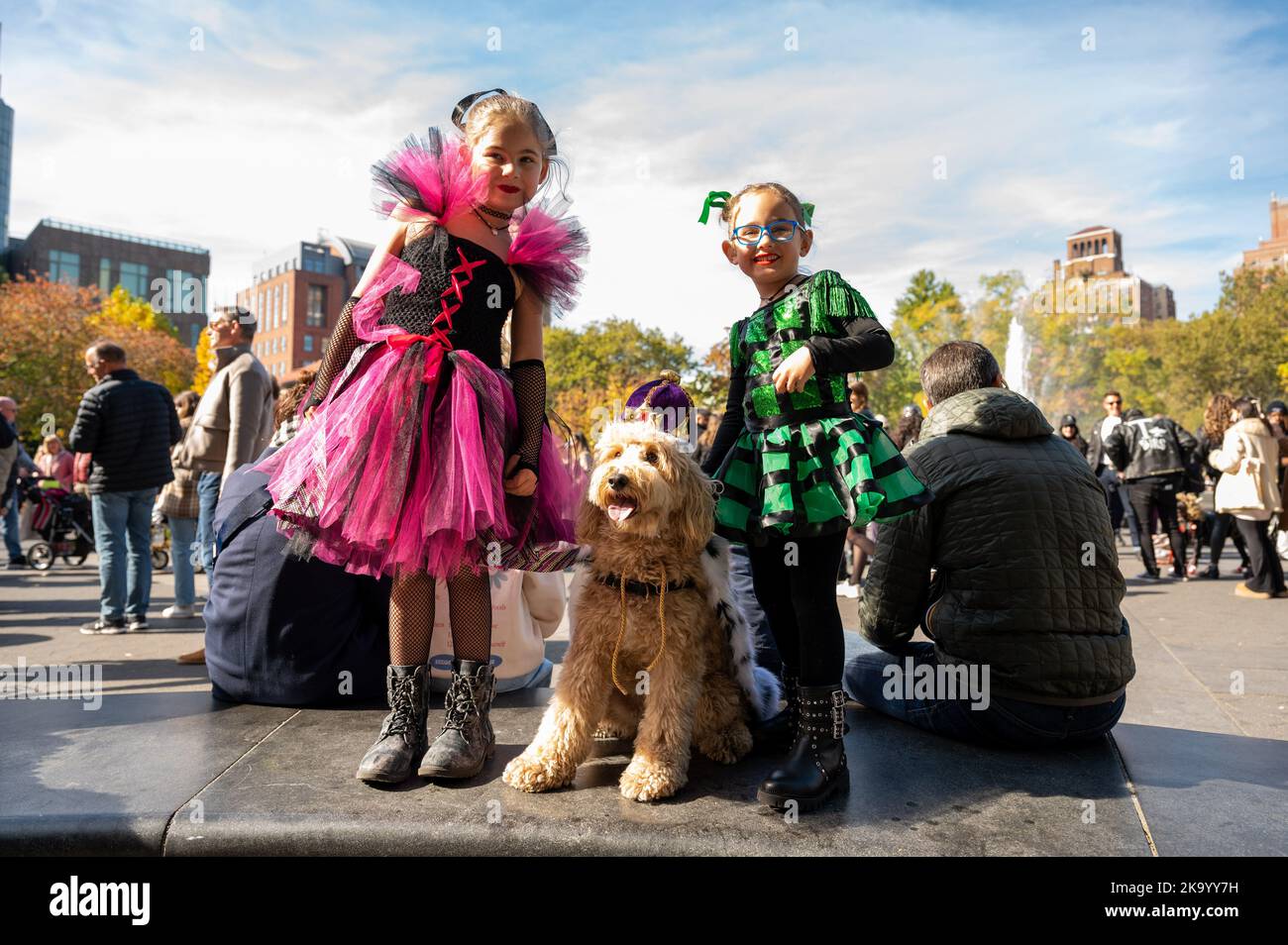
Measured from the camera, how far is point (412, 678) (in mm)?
2857

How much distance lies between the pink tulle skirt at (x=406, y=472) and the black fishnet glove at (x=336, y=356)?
12cm

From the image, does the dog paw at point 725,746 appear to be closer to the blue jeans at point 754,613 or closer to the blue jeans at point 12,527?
the blue jeans at point 754,613

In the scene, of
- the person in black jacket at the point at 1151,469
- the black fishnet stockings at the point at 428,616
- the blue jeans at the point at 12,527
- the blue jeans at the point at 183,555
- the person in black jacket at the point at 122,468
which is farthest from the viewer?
the blue jeans at the point at 12,527

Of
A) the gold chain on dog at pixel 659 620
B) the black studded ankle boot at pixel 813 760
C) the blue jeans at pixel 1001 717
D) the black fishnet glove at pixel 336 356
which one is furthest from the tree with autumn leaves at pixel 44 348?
the black studded ankle boot at pixel 813 760

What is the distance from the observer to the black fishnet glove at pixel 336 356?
115 inches

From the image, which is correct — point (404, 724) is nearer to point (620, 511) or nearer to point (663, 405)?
point (620, 511)

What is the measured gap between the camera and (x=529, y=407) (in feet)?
9.68

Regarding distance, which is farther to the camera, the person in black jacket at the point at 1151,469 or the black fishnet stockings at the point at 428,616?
the person in black jacket at the point at 1151,469

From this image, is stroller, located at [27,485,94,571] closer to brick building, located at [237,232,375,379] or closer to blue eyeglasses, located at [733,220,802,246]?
blue eyeglasses, located at [733,220,802,246]
